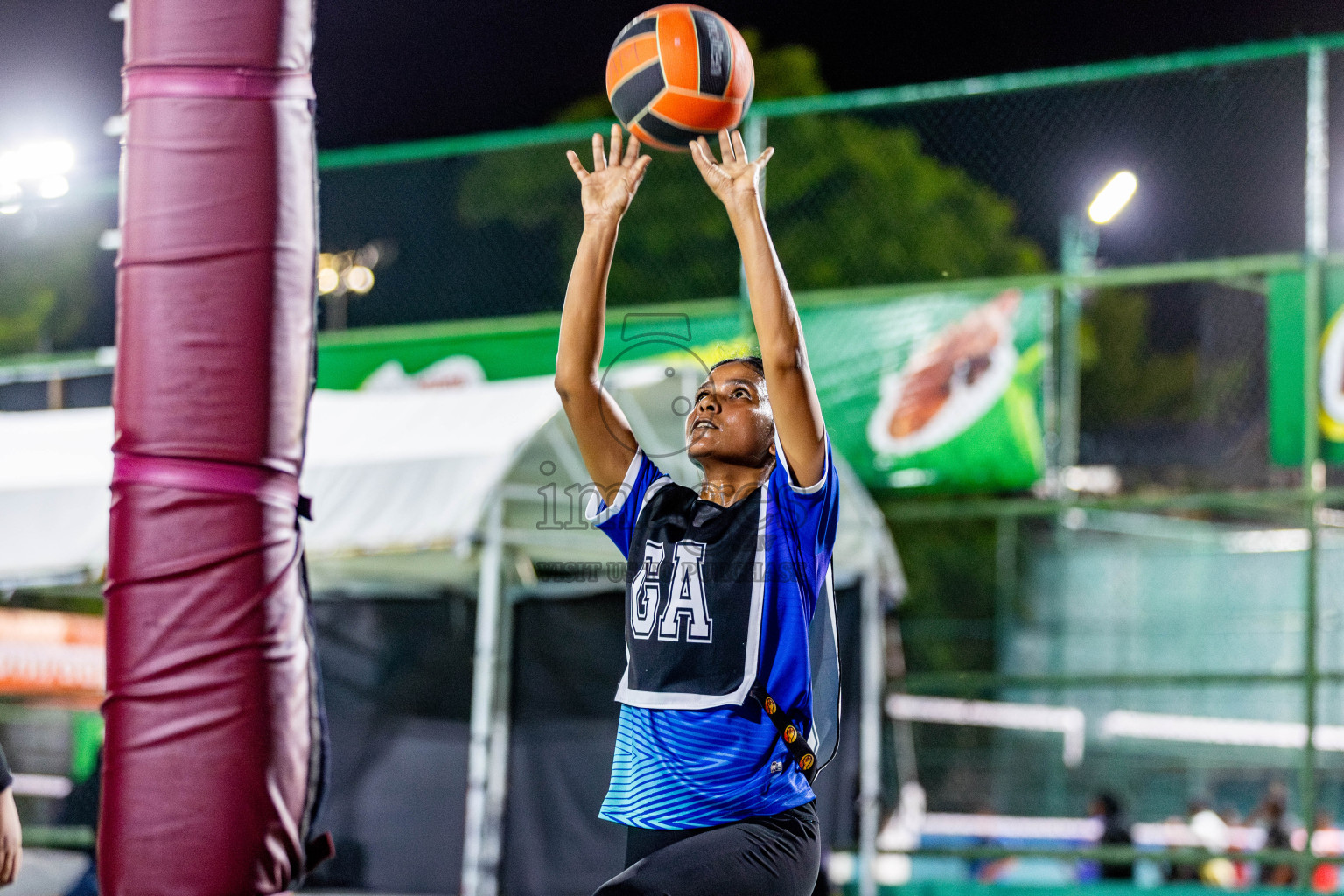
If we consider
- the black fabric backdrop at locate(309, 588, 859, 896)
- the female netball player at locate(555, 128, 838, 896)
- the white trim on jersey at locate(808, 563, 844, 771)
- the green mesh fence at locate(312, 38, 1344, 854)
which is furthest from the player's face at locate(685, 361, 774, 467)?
the green mesh fence at locate(312, 38, 1344, 854)

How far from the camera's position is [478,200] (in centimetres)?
1285

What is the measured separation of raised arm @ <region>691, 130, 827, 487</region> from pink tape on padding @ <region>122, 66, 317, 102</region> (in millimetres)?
1089

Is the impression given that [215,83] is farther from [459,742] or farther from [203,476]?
[459,742]

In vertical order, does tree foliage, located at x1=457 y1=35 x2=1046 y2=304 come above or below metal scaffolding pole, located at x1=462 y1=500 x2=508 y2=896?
above

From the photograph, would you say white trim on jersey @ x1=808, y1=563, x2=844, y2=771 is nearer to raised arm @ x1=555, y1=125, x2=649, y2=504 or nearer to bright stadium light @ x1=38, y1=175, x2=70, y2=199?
raised arm @ x1=555, y1=125, x2=649, y2=504

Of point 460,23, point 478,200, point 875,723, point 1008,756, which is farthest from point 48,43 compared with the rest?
point 1008,756

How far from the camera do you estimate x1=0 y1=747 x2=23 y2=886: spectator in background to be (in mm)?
3910

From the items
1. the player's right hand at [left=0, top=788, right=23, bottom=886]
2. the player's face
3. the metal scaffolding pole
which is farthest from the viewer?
the metal scaffolding pole

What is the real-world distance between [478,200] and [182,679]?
35.5ft

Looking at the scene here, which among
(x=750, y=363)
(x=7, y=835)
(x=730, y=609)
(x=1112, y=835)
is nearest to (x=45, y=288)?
(x=1112, y=835)

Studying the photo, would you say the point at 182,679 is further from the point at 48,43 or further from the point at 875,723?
the point at 48,43

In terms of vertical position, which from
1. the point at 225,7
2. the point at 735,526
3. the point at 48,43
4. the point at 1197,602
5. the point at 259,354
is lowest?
the point at 1197,602

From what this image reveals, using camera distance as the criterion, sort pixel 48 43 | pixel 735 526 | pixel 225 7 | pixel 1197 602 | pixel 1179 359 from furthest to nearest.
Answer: pixel 1179 359, pixel 1197 602, pixel 48 43, pixel 735 526, pixel 225 7

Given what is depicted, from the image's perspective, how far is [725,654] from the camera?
341 cm
